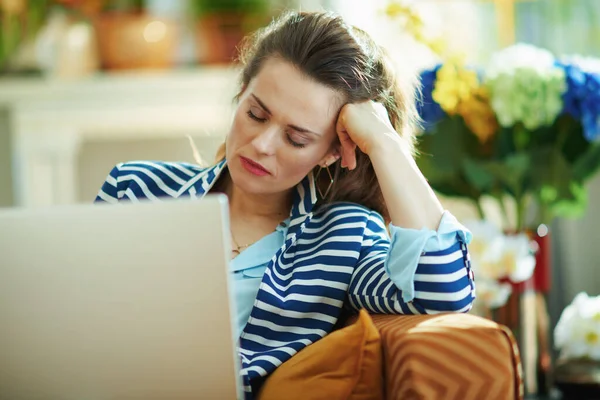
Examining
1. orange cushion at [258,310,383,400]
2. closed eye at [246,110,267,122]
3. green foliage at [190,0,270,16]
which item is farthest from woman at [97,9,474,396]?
green foliage at [190,0,270,16]

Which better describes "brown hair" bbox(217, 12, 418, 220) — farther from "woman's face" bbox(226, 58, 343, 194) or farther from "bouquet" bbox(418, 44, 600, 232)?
"bouquet" bbox(418, 44, 600, 232)

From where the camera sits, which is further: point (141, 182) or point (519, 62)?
point (519, 62)

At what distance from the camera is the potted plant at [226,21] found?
10.7 ft

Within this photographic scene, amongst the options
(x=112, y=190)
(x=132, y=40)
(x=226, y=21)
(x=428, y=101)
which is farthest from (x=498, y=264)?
(x=132, y=40)

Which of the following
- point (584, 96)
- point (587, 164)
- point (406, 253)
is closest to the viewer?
point (406, 253)

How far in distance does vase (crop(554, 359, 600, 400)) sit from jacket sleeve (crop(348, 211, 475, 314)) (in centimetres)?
52

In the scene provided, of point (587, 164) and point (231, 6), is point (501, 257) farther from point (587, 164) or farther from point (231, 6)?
point (231, 6)

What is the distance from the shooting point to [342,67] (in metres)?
1.50

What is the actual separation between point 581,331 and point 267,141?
82 centimetres

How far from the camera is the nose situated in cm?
145

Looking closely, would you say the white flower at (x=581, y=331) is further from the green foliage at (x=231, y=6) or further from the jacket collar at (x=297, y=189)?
the green foliage at (x=231, y=6)

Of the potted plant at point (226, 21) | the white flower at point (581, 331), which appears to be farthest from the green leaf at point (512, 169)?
the potted plant at point (226, 21)

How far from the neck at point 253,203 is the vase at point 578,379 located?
69cm

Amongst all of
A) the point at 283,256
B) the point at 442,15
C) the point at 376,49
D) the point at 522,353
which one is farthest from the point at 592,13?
the point at 283,256
